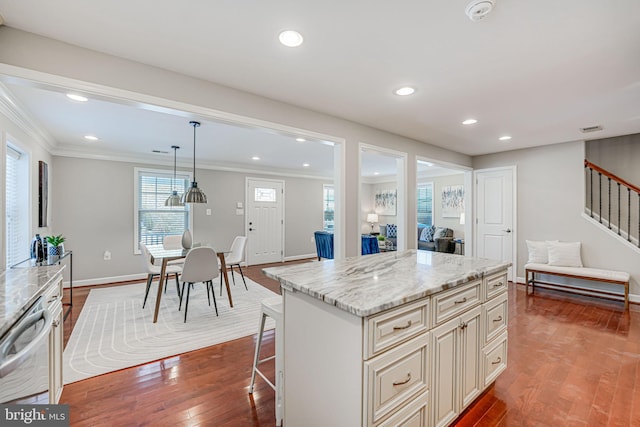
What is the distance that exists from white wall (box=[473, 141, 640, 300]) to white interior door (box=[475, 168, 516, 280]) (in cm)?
12

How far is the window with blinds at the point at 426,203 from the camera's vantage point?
25.6ft

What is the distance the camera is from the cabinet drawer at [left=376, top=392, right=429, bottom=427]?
1245 mm

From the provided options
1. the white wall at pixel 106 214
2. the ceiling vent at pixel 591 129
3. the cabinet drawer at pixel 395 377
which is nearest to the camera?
the cabinet drawer at pixel 395 377

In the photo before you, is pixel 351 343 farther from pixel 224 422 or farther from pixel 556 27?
pixel 556 27

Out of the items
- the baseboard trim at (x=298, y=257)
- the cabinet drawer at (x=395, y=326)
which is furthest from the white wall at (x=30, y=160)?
the baseboard trim at (x=298, y=257)

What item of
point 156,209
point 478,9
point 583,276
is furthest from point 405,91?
point 156,209

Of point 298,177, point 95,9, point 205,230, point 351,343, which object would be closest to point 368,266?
point 351,343

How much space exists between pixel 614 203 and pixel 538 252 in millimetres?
1408

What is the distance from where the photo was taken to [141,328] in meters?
3.10

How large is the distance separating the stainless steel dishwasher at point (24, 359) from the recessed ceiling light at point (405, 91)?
9.52 feet

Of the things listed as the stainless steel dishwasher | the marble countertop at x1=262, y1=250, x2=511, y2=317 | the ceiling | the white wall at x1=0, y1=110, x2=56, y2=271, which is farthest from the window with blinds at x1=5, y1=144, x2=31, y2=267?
the marble countertop at x1=262, y1=250, x2=511, y2=317

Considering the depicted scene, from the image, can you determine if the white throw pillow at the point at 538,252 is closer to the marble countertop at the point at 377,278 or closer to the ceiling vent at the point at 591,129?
the ceiling vent at the point at 591,129

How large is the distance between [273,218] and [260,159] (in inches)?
66.9

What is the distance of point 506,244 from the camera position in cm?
525
